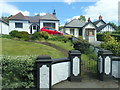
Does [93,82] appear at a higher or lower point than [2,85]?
lower

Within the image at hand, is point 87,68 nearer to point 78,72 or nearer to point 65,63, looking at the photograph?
point 78,72

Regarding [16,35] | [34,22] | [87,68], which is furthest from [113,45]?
[34,22]

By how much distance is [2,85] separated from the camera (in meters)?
5.09

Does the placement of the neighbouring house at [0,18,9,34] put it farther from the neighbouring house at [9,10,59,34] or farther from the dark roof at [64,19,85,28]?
the dark roof at [64,19,85,28]

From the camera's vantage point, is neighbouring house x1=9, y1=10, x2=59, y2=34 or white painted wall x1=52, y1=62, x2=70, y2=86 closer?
white painted wall x1=52, y1=62, x2=70, y2=86

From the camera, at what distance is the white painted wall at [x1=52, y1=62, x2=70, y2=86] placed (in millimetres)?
6145

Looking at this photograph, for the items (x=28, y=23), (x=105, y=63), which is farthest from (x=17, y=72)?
(x=28, y=23)

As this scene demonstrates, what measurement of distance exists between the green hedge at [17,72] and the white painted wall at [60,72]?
126 centimetres

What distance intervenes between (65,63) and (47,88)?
1850 millimetres

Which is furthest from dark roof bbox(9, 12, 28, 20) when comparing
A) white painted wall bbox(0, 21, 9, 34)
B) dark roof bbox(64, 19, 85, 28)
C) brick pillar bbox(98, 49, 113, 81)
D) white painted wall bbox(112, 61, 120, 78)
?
white painted wall bbox(112, 61, 120, 78)

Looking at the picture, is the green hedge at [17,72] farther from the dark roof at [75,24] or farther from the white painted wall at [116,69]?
the dark roof at [75,24]

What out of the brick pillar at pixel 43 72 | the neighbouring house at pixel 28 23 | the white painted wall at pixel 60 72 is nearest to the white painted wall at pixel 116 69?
the white painted wall at pixel 60 72

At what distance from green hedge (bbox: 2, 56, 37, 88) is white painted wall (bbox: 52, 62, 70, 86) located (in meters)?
1.26

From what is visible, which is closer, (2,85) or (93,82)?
(2,85)
